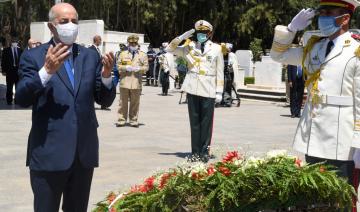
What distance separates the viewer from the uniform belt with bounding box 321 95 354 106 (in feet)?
14.7

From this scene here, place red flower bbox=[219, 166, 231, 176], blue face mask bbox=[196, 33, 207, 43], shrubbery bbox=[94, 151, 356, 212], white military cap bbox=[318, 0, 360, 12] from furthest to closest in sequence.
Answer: blue face mask bbox=[196, 33, 207, 43]
white military cap bbox=[318, 0, 360, 12]
red flower bbox=[219, 166, 231, 176]
shrubbery bbox=[94, 151, 356, 212]

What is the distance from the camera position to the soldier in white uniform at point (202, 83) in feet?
30.0

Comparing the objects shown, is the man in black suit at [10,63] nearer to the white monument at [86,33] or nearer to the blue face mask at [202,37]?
the white monument at [86,33]

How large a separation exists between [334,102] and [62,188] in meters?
2.05

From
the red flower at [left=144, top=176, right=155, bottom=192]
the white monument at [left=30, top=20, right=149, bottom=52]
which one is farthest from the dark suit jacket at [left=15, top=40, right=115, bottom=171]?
the white monument at [left=30, top=20, right=149, bottom=52]

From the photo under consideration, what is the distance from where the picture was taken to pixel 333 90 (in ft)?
14.8

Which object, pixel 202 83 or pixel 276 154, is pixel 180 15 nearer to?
pixel 202 83

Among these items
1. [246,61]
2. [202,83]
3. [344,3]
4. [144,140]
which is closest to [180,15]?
[246,61]

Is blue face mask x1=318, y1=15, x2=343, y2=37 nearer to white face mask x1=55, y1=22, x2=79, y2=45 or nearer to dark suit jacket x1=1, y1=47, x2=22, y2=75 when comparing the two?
white face mask x1=55, y1=22, x2=79, y2=45

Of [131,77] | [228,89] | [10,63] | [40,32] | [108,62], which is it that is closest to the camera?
[108,62]

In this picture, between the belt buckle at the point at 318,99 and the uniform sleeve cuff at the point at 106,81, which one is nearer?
the uniform sleeve cuff at the point at 106,81

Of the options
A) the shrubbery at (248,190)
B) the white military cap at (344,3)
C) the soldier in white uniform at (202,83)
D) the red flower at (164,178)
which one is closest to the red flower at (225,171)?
the shrubbery at (248,190)

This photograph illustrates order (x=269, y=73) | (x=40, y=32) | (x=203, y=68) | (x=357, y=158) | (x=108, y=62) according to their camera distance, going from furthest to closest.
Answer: (x=269, y=73), (x=40, y=32), (x=203, y=68), (x=357, y=158), (x=108, y=62)

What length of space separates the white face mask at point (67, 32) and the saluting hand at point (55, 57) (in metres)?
0.16
